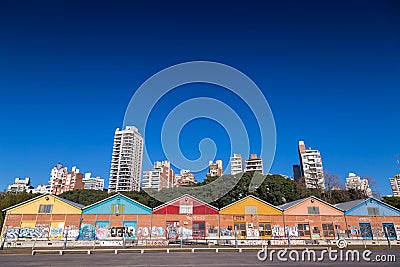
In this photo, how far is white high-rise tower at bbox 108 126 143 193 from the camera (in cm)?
10394

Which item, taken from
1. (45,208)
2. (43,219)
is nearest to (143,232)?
(43,219)

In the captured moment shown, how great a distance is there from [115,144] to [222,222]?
275ft

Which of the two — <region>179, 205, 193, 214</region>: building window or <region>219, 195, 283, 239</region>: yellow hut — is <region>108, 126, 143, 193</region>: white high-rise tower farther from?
<region>219, 195, 283, 239</region>: yellow hut

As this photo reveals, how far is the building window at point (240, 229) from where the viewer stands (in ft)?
108

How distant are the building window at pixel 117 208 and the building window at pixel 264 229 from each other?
16.2 m

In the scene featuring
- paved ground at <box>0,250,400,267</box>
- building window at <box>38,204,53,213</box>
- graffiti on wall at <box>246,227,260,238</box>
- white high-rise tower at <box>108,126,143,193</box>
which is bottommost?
paved ground at <box>0,250,400,267</box>

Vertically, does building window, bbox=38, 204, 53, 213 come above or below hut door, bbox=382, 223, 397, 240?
above

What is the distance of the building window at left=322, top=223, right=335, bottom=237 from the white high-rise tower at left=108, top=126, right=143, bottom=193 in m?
77.5

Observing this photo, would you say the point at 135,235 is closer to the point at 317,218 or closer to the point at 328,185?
the point at 317,218

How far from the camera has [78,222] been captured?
105 feet

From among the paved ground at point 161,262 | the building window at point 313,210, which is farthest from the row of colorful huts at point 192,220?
the paved ground at point 161,262

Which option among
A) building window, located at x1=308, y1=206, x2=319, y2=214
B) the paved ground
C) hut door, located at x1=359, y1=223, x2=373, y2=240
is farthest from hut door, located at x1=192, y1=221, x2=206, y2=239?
the paved ground

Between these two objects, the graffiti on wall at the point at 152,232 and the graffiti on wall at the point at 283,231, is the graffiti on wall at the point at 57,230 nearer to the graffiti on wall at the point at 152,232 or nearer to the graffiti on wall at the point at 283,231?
the graffiti on wall at the point at 152,232

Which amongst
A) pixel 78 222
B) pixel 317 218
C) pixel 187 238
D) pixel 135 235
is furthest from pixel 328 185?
pixel 78 222
